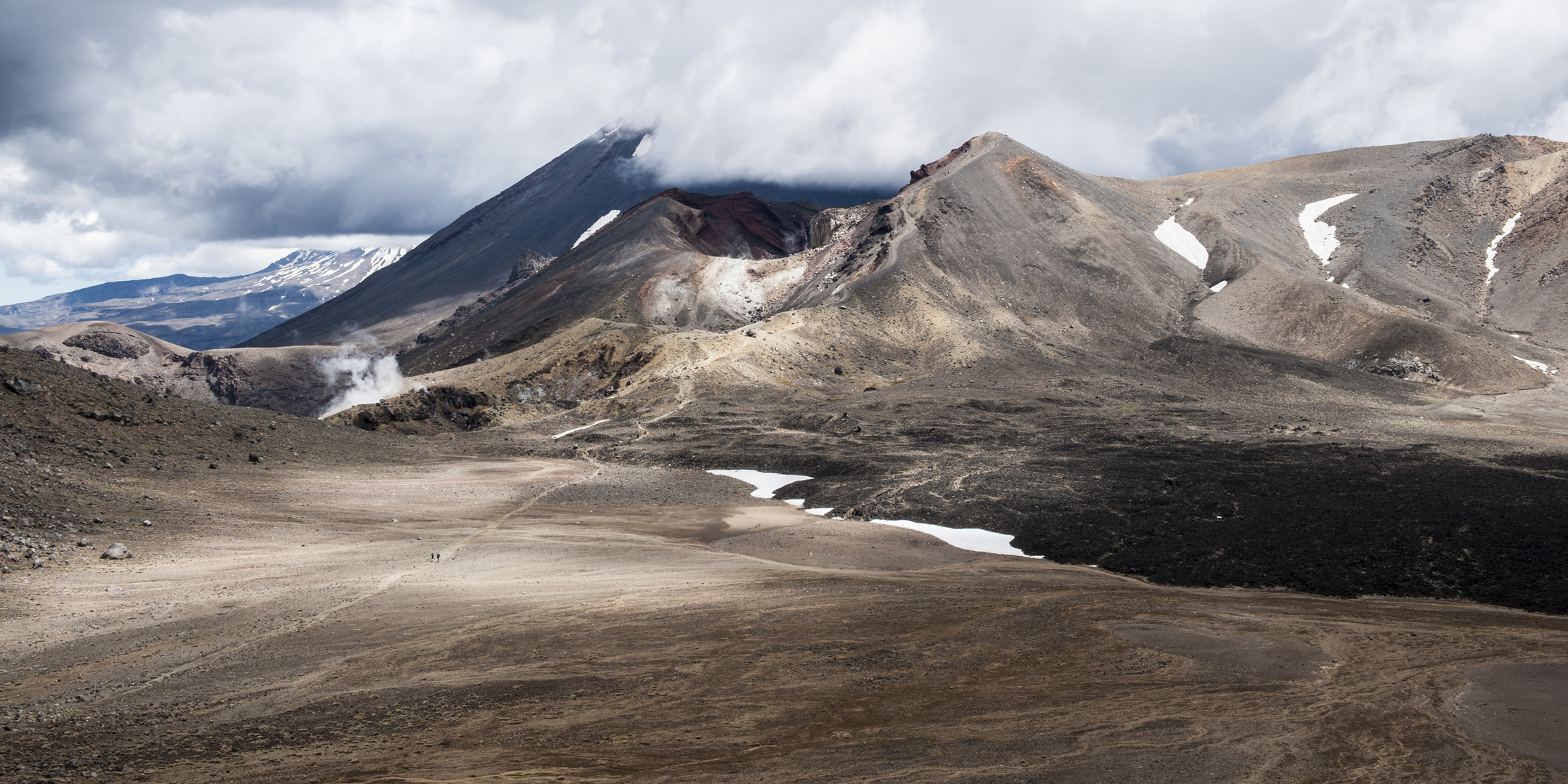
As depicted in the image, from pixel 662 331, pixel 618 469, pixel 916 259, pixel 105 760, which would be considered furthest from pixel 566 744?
pixel 916 259

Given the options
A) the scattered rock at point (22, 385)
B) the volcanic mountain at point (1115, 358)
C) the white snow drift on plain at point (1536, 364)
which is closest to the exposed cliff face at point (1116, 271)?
the volcanic mountain at point (1115, 358)

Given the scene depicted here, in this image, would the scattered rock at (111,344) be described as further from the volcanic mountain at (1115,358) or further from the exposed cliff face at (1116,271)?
the volcanic mountain at (1115,358)

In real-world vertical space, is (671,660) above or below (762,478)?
below

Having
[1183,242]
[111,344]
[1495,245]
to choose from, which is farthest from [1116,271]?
[111,344]

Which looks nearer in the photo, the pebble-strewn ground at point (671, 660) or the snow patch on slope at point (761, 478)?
the pebble-strewn ground at point (671, 660)

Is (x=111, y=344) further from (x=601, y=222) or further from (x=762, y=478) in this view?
(x=762, y=478)
